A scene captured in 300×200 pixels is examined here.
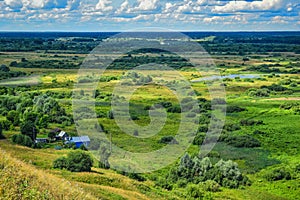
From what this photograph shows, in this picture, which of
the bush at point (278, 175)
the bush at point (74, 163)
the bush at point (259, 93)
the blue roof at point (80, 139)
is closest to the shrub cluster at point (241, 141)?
the bush at point (278, 175)

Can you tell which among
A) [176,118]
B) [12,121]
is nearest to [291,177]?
[176,118]

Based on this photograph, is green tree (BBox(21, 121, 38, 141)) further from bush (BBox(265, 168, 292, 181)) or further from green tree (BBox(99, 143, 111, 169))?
bush (BBox(265, 168, 292, 181))

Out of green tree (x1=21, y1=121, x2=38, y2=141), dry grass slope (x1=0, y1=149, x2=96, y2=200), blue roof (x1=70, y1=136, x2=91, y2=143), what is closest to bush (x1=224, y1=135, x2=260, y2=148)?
blue roof (x1=70, y1=136, x2=91, y2=143)

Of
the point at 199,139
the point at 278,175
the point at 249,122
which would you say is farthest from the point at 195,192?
the point at 249,122

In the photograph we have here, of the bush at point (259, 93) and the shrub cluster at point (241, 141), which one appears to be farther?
the bush at point (259, 93)

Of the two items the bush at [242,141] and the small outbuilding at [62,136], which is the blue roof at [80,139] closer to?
the small outbuilding at [62,136]

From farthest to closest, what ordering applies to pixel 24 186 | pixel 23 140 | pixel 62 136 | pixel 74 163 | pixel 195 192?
pixel 62 136, pixel 23 140, pixel 195 192, pixel 74 163, pixel 24 186

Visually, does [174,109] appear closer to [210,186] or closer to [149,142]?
[149,142]

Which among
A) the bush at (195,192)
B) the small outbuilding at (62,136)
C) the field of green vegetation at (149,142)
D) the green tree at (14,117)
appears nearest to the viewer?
the field of green vegetation at (149,142)
